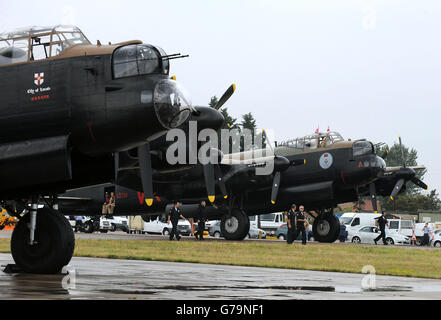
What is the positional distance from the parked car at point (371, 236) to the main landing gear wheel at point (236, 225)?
16558mm

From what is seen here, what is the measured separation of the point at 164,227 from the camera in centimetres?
5725

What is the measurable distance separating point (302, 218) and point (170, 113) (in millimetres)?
20720

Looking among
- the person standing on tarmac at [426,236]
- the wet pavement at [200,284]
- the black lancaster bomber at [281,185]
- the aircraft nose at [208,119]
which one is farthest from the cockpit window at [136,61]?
the person standing on tarmac at [426,236]

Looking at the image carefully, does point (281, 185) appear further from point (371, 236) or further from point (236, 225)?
point (371, 236)

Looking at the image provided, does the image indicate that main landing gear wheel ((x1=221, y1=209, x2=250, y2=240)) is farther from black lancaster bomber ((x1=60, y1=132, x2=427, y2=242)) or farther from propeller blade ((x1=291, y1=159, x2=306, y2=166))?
propeller blade ((x1=291, y1=159, x2=306, y2=166))

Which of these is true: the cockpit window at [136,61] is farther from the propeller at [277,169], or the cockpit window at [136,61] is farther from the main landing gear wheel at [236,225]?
the main landing gear wheel at [236,225]

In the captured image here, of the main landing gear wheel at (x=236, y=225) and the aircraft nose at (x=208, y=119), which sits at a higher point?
the aircraft nose at (x=208, y=119)

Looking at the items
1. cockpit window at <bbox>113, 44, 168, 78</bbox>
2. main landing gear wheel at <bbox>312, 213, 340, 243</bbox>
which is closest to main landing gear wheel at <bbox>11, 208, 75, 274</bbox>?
cockpit window at <bbox>113, 44, 168, 78</bbox>

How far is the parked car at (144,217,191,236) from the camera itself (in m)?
54.7

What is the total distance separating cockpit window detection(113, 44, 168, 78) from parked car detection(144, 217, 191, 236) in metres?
42.1

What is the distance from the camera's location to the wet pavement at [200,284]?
33.7 feet

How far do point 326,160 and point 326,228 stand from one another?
4039mm

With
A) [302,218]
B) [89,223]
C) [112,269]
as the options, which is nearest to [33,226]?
[112,269]
